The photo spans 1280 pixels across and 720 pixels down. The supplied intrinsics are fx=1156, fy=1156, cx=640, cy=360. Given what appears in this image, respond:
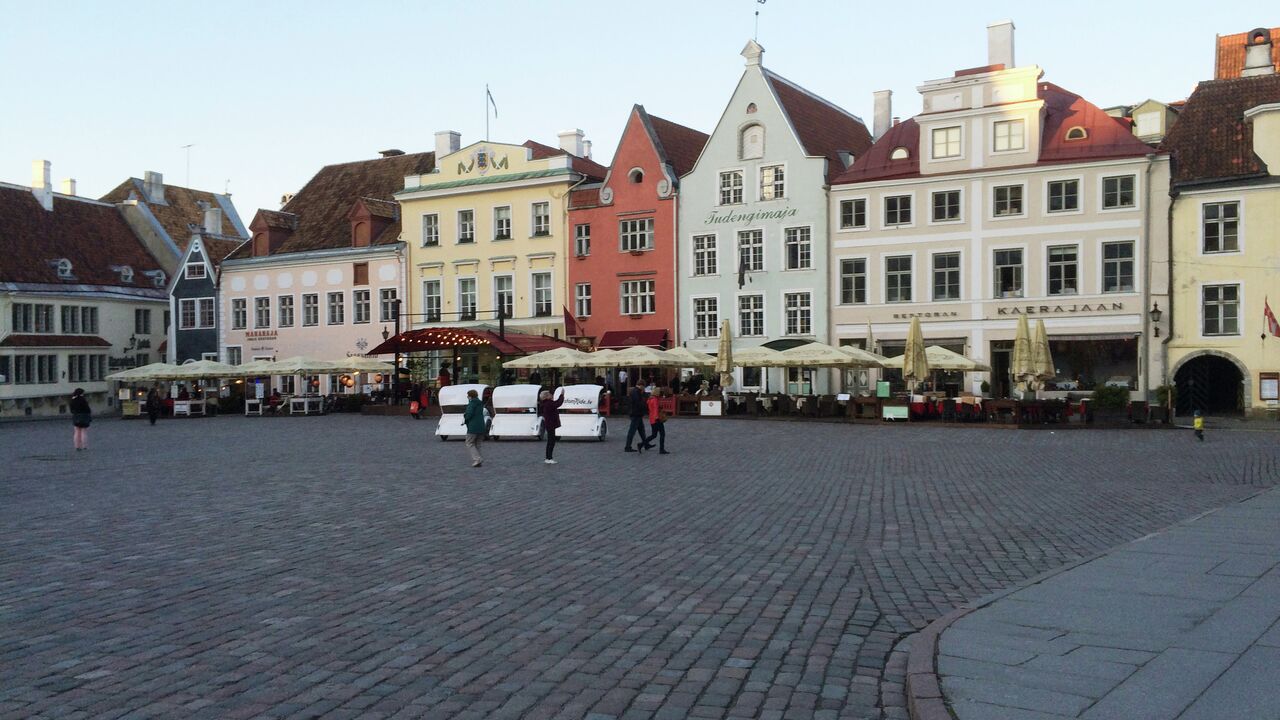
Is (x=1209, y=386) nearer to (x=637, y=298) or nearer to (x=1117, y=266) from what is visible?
(x=1117, y=266)

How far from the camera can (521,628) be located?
7.65 m

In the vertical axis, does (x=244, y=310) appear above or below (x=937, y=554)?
above

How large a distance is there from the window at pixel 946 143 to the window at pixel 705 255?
961 centimetres

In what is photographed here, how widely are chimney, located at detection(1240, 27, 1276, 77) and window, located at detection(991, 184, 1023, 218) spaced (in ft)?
36.9

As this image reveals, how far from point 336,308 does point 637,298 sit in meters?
16.6

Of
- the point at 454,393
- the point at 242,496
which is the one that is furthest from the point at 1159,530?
the point at 454,393

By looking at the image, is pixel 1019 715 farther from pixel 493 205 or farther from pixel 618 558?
pixel 493 205

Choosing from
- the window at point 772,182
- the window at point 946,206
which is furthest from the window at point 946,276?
the window at point 772,182

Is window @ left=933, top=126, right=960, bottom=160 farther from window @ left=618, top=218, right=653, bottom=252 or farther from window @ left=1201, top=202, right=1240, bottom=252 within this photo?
window @ left=618, top=218, right=653, bottom=252

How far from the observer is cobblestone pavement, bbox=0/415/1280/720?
6301 mm

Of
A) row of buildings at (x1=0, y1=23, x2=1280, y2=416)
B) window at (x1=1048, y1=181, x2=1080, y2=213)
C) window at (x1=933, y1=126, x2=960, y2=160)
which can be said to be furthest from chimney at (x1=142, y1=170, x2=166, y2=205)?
window at (x1=1048, y1=181, x2=1080, y2=213)

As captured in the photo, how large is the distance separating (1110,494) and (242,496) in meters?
11.7

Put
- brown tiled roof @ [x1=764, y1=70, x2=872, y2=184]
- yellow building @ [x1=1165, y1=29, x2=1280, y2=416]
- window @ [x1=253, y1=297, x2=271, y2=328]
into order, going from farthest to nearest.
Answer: window @ [x1=253, y1=297, x2=271, y2=328] → brown tiled roof @ [x1=764, y1=70, x2=872, y2=184] → yellow building @ [x1=1165, y1=29, x2=1280, y2=416]

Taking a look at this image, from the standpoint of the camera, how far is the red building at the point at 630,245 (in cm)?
4875
